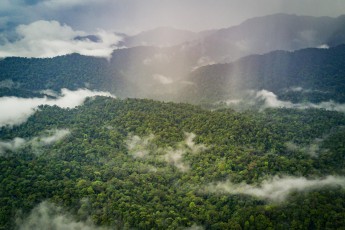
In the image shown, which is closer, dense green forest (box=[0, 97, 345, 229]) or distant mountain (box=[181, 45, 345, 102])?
dense green forest (box=[0, 97, 345, 229])

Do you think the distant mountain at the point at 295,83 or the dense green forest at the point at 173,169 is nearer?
the dense green forest at the point at 173,169

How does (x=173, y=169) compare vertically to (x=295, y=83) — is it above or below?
below

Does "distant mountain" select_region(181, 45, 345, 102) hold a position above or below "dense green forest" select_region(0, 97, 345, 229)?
above

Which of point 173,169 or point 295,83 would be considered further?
point 295,83

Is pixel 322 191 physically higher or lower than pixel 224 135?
lower

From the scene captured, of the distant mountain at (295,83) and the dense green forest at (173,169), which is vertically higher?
the distant mountain at (295,83)

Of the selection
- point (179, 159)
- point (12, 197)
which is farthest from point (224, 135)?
point (12, 197)

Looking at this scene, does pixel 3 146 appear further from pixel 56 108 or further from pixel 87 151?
pixel 56 108

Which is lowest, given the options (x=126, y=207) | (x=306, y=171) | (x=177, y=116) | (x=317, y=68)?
(x=126, y=207)
